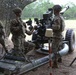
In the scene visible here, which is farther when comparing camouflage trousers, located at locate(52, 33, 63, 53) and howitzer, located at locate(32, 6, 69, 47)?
howitzer, located at locate(32, 6, 69, 47)

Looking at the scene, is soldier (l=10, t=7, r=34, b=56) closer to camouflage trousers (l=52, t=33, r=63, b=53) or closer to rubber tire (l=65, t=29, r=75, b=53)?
camouflage trousers (l=52, t=33, r=63, b=53)

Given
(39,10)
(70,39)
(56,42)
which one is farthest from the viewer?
(39,10)

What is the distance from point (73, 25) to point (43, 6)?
2.27 meters

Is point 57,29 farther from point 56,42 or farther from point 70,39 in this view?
point 70,39

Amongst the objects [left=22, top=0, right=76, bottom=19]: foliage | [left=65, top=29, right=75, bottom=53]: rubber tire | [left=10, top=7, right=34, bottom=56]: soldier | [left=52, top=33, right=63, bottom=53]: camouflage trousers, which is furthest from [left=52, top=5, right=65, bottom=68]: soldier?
[left=22, top=0, right=76, bottom=19]: foliage

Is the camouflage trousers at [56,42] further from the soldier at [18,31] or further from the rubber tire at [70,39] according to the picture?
the rubber tire at [70,39]

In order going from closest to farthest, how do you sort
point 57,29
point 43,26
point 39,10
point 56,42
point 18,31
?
point 18,31 < point 57,29 < point 56,42 < point 43,26 < point 39,10

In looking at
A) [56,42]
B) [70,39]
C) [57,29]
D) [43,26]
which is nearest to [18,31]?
[57,29]

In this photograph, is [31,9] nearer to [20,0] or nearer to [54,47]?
[20,0]

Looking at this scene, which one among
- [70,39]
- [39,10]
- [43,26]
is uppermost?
[39,10]

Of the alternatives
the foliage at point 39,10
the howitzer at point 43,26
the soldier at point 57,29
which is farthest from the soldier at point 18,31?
the foliage at point 39,10

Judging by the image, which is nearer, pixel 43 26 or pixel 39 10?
pixel 43 26

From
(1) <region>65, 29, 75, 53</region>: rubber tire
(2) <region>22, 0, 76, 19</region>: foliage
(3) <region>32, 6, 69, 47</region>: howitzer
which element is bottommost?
(1) <region>65, 29, 75, 53</region>: rubber tire

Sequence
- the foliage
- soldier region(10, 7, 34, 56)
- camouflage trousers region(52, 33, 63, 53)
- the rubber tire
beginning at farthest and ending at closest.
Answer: the foliage, the rubber tire, camouflage trousers region(52, 33, 63, 53), soldier region(10, 7, 34, 56)
